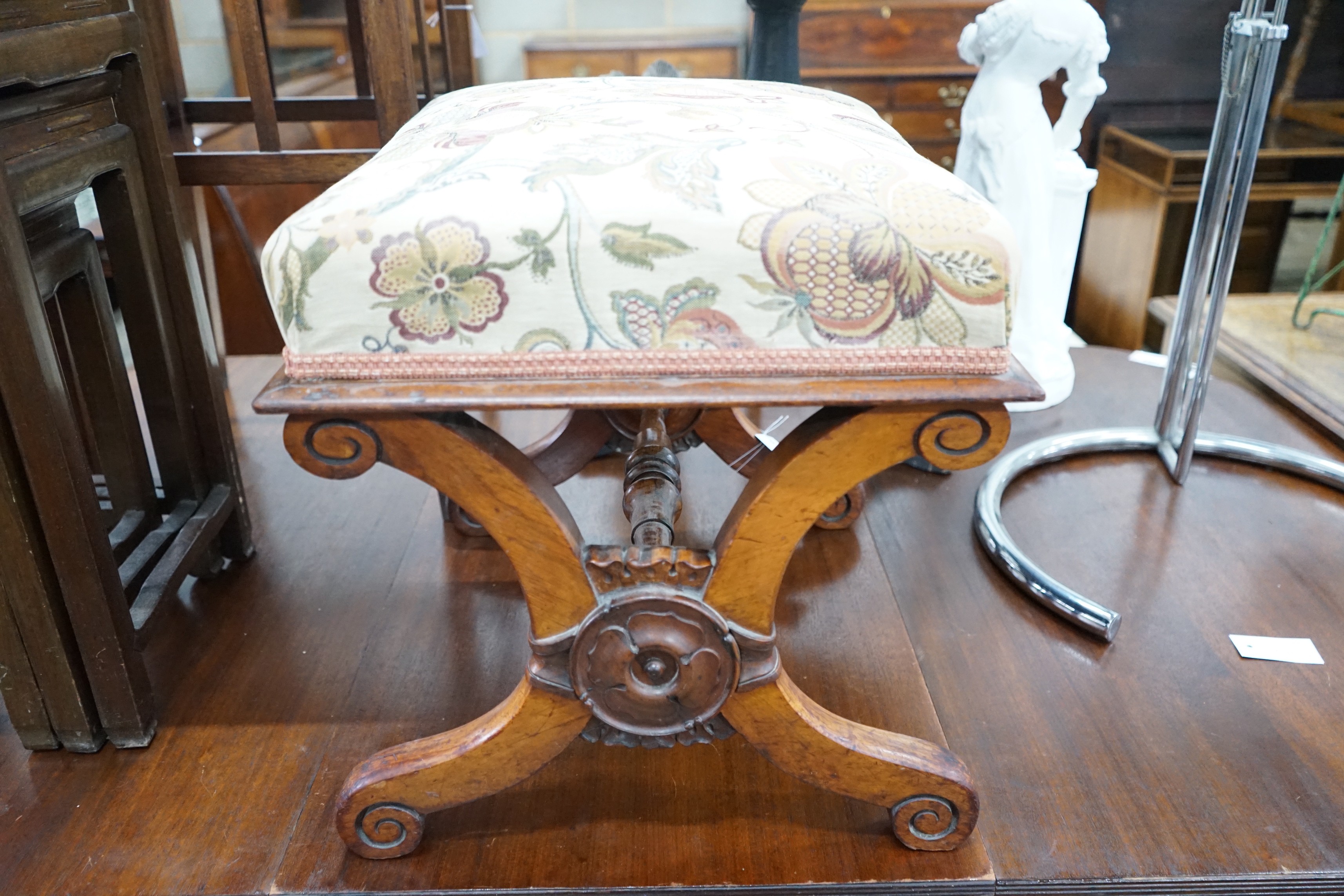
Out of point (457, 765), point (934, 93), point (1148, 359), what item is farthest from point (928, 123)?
point (457, 765)

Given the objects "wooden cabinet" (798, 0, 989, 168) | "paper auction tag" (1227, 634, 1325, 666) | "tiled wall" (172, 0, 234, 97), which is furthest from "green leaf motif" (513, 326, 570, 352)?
"tiled wall" (172, 0, 234, 97)

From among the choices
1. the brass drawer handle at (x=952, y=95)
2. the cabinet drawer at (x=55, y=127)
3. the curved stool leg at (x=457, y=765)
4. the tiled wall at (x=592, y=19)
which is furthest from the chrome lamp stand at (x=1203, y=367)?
the tiled wall at (x=592, y=19)

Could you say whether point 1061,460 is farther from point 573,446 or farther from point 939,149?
point 939,149

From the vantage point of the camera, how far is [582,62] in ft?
7.63

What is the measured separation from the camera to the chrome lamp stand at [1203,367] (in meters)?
0.99

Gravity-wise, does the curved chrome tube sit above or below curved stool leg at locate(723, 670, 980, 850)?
below

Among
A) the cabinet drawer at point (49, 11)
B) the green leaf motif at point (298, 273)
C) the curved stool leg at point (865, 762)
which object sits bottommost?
the curved stool leg at point (865, 762)

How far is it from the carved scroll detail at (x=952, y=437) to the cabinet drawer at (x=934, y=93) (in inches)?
71.2

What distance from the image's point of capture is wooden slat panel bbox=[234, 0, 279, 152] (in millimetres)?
958

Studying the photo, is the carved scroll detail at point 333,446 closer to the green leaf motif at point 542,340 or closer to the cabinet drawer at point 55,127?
the green leaf motif at point 542,340

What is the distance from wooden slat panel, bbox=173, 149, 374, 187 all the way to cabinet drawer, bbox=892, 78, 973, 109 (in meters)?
1.51

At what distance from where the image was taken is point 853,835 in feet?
2.37

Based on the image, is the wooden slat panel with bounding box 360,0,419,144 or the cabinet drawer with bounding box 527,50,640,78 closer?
the wooden slat panel with bounding box 360,0,419,144

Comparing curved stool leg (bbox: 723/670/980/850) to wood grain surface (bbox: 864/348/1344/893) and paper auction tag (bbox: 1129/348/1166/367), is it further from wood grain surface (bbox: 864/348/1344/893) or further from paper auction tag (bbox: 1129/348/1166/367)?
paper auction tag (bbox: 1129/348/1166/367)
